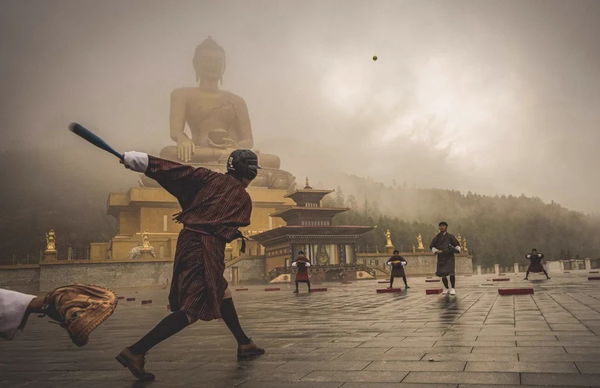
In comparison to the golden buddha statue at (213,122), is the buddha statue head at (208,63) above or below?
above

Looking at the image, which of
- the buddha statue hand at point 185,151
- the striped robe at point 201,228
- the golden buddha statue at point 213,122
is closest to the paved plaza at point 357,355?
the striped robe at point 201,228

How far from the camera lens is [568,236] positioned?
220 feet

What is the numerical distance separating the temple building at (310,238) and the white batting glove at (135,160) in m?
25.0

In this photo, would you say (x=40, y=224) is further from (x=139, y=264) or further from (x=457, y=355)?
(x=457, y=355)

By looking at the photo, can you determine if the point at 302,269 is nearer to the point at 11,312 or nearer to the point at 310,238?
the point at 11,312

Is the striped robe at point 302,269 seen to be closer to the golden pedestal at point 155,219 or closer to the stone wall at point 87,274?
the stone wall at point 87,274

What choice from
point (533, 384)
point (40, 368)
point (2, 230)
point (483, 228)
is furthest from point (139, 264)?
point (483, 228)

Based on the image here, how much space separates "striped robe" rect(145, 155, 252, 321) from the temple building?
2446cm

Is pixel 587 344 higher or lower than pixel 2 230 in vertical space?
lower

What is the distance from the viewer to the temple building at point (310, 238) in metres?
29.4

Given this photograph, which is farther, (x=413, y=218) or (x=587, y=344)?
(x=413, y=218)

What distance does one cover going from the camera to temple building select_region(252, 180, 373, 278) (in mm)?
29359

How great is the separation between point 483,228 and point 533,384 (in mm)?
66539

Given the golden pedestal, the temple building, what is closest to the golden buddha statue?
the golden pedestal
